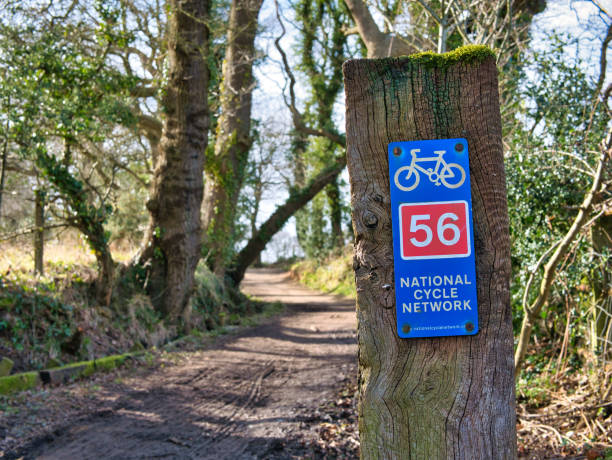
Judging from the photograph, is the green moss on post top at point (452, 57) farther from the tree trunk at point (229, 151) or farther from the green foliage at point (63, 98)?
the tree trunk at point (229, 151)

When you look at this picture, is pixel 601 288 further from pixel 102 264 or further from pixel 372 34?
pixel 102 264

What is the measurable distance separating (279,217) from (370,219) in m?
15.7

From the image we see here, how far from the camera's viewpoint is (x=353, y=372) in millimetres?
7887

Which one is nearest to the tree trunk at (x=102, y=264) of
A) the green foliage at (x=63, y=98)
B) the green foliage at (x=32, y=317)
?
the green foliage at (x=63, y=98)

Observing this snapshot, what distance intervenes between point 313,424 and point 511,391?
12.2 ft

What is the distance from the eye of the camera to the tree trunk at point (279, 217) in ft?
56.4

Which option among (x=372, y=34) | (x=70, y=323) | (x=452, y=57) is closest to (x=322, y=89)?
(x=372, y=34)

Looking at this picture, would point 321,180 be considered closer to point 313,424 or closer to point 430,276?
point 313,424

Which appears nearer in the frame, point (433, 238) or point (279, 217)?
point (433, 238)

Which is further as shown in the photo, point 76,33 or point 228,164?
point 228,164

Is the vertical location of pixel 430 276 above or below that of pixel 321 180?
below

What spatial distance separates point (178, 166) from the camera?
10586 millimetres

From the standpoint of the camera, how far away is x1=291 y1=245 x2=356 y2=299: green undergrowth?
2208 centimetres

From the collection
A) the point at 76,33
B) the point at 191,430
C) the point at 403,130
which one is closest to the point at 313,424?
the point at 191,430
